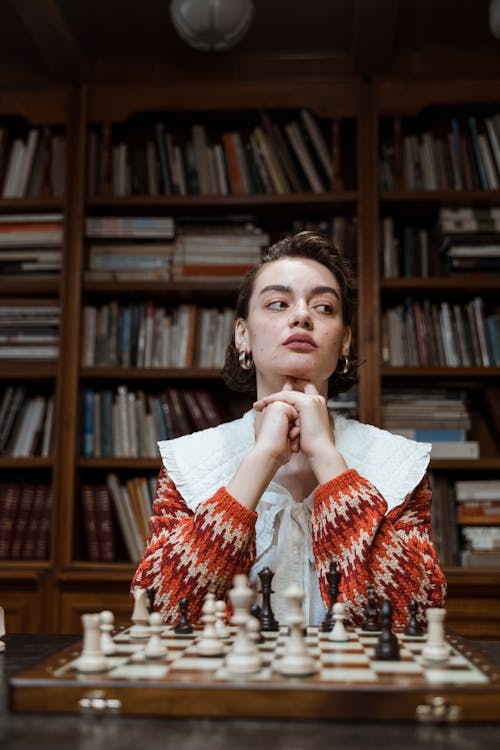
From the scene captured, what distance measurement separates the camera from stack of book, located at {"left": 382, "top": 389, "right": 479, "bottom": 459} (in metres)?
3.08

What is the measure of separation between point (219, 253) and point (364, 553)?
79.9 inches

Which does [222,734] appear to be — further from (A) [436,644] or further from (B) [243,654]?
(A) [436,644]

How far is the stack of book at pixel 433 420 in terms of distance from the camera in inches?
121

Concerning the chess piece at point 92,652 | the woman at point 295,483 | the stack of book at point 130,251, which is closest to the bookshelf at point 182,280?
the stack of book at point 130,251

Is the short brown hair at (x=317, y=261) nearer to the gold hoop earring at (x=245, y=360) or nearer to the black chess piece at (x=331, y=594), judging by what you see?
the gold hoop earring at (x=245, y=360)

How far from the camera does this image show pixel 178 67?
3445 millimetres

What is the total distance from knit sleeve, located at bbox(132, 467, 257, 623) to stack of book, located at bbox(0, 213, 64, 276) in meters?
2.07

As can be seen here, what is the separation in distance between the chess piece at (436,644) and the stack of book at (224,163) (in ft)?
8.03

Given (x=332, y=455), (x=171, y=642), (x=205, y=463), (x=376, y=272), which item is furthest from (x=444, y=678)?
(x=376, y=272)

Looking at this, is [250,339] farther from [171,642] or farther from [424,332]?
[424,332]

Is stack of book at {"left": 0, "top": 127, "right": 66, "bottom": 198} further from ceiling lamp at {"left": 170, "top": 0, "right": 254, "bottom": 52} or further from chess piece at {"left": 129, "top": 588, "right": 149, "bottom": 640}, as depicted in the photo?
chess piece at {"left": 129, "top": 588, "right": 149, "bottom": 640}

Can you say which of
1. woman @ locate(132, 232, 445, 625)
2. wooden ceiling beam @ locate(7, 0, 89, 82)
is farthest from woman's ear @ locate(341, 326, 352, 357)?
wooden ceiling beam @ locate(7, 0, 89, 82)

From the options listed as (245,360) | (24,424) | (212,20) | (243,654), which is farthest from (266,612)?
(24,424)

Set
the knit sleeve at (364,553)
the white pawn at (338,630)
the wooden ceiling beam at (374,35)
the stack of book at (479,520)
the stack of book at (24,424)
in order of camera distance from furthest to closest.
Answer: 1. the stack of book at (24,424)
2. the stack of book at (479,520)
3. the wooden ceiling beam at (374,35)
4. the knit sleeve at (364,553)
5. the white pawn at (338,630)
